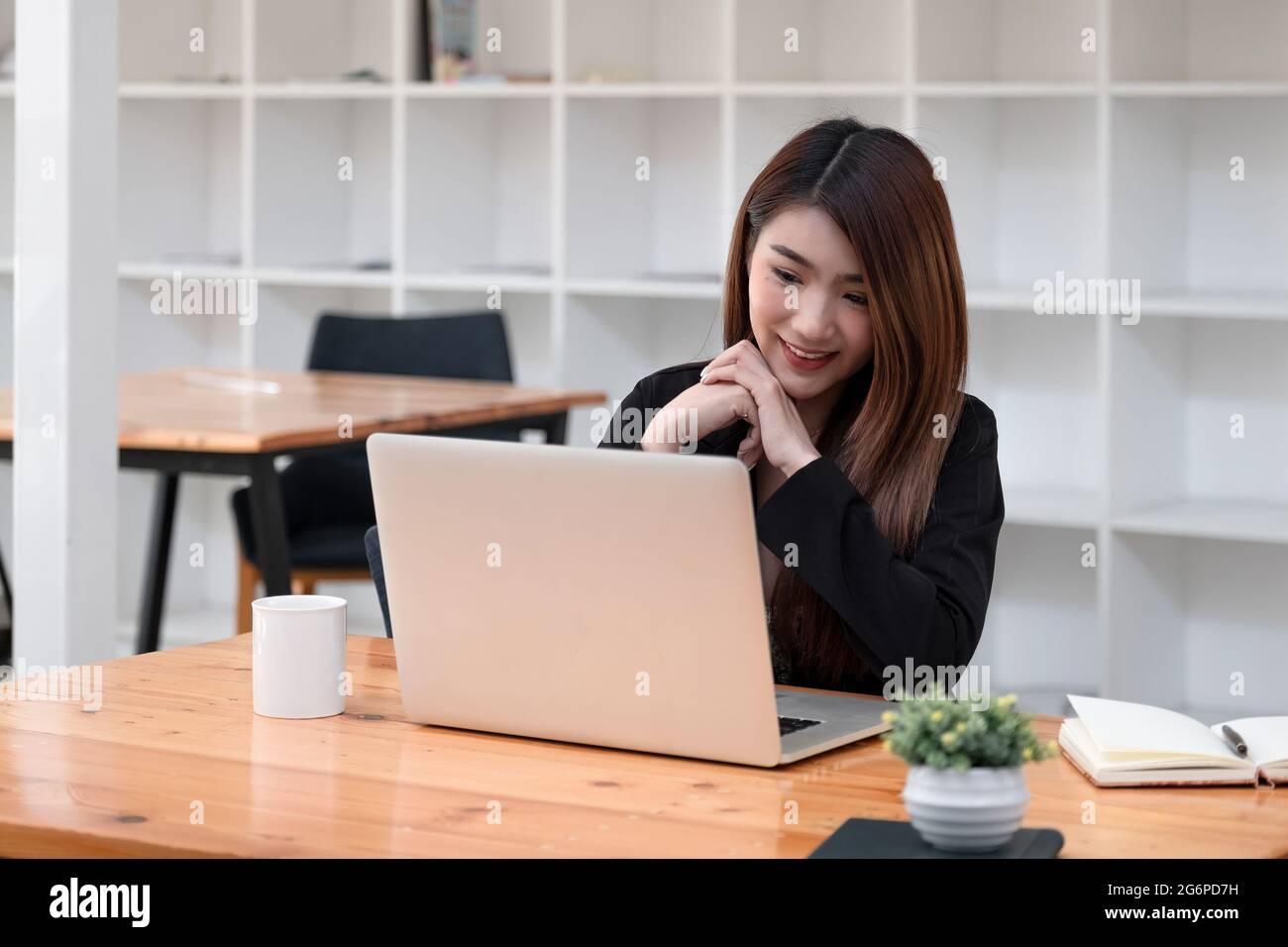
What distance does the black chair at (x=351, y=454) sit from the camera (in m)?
3.88

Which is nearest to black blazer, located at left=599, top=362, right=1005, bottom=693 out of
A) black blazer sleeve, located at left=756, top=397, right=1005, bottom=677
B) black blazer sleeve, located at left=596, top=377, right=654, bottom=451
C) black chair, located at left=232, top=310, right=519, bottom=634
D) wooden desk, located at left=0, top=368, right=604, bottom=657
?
black blazer sleeve, located at left=756, top=397, right=1005, bottom=677

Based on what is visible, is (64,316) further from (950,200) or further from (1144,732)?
(950,200)

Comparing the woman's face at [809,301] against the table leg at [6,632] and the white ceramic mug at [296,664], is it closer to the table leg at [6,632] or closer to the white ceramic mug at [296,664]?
the white ceramic mug at [296,664]

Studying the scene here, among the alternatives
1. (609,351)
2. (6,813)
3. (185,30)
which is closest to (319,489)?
(609,351)

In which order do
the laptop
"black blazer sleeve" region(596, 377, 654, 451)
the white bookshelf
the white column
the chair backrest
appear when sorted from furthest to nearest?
the chair backrest < the white bookshelf < the white column < "black blazer sleeve" region(596, 377, 654, 451) < the laptop

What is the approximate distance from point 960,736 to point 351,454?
3.12 m

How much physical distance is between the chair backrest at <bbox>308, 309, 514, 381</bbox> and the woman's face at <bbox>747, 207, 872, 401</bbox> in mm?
2498

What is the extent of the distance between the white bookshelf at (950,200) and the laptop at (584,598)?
8.21ft

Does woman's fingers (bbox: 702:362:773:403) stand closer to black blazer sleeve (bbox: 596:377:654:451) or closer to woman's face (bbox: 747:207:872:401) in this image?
woman's face (bbox: 747:207:872:401)

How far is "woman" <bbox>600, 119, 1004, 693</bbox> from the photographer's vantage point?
1.74 m

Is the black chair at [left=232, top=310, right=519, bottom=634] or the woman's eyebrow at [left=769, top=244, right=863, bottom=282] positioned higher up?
the woman's eyebrow at [left=769, top=244, right=863, bottom=282]

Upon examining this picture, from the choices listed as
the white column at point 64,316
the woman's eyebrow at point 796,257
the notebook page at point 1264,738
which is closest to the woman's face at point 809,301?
the woman's eyebrow at point 796,257

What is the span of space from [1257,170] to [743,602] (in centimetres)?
294

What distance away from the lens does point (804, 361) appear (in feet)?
6.20
